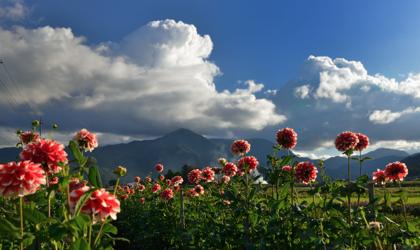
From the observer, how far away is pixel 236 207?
6.52m

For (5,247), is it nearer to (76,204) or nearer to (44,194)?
(44,194)

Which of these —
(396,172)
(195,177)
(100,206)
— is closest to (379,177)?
(396,172)

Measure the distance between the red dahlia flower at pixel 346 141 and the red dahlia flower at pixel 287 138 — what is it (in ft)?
2.31

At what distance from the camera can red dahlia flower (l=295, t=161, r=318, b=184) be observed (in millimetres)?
6141

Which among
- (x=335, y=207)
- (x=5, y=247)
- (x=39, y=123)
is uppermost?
(x=39, y=123)

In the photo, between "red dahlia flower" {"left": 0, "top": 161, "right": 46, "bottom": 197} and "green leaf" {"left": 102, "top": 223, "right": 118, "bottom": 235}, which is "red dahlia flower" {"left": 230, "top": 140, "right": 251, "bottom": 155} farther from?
"red dahlia flower" {"left": 0, "top": 161, "right": 46, "bottom": 197}

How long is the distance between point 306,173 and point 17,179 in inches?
161

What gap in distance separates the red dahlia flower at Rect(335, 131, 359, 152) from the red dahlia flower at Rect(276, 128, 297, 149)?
0.70 metres

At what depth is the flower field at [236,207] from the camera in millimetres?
3154

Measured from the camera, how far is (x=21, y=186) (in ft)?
10.1

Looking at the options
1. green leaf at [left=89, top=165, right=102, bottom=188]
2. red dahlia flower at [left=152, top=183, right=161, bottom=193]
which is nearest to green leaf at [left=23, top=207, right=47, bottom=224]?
green leaf at [left=89, top=165, right=102, bottom=188]

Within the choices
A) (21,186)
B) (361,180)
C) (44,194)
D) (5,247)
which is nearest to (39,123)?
(5,247)

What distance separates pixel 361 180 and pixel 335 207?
448 millimetres

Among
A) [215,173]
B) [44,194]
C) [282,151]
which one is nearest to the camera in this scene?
[44,194]
